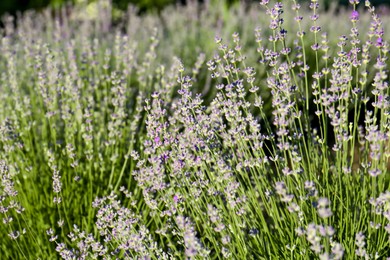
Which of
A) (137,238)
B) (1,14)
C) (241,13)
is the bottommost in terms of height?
(137,238)

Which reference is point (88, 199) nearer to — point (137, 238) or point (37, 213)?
Result: point (37, 213)

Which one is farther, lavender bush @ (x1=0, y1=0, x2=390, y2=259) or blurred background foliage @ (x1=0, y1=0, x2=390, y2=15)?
blurred background foliage @ (x1=0, y1=0, x2=390, y2=15)

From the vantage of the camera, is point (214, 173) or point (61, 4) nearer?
point (214, 173)

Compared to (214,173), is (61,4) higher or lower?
higher

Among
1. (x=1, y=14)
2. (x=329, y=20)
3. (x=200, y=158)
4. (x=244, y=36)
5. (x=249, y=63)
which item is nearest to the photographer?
(x=200, y=158)

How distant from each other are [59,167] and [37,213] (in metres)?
0.25

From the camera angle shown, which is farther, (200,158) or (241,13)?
(241,13)

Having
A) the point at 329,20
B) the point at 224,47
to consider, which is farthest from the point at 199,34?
the point at 224,47

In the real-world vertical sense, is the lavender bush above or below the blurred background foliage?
below

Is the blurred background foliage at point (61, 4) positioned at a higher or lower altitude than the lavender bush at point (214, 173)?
higher

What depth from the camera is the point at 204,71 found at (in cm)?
546

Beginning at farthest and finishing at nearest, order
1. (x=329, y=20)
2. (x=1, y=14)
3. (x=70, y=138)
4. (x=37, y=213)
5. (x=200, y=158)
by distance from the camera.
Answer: (x=1, y=14) → (x=329, y=20) → (x=70, y=138) → (x=37, y=213) → (x=200, y=158)

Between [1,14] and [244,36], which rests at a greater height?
[1,14]

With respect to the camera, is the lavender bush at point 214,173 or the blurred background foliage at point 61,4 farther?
the blurred background foliage at point 61,4
